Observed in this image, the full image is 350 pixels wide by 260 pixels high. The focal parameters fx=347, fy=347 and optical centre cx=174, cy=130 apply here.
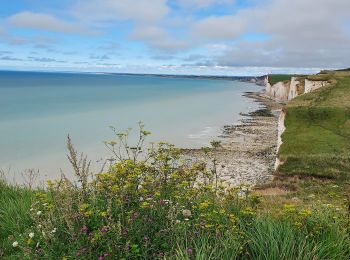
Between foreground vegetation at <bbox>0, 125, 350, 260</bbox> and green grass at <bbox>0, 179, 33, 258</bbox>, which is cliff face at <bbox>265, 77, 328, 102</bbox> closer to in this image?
foreground vegetation at <bbox>0, 125, 350, 260</bbox>

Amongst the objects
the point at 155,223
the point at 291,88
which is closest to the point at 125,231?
the point at 155,223

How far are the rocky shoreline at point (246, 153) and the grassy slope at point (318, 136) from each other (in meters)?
3.34

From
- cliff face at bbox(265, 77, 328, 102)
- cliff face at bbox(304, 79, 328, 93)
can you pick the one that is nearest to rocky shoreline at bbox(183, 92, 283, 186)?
cliff face at bbox(304, 79, 328, 93)

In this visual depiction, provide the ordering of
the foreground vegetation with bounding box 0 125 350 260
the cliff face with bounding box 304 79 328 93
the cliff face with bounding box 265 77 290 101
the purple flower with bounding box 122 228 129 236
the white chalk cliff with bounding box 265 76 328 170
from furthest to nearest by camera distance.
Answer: the cliff face with bounding box 265 77 290 101
the white chalk cliff with bounding box 265 76 328 170
the cliff face with bounding box 304 79 328 93
the purple flower with bounding box 122 228 129 236
the foreground vegetation with bounding box 0 125 350 260

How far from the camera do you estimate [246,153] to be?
3897 cm

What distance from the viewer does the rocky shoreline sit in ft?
97.1

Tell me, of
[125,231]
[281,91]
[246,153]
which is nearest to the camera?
[125,231]

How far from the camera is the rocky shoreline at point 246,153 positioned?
97.1ft

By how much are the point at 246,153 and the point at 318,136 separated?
9340 millimetres

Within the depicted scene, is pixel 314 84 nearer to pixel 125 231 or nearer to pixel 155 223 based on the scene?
pixel 155 223

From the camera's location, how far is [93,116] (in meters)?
68.2

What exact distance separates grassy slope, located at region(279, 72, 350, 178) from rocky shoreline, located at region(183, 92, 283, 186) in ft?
10.9

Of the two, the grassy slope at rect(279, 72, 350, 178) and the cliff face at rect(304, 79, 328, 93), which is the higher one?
the cliff face at rect(304, 79, 328, 93)

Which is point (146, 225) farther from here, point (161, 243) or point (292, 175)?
point (292, 175)
